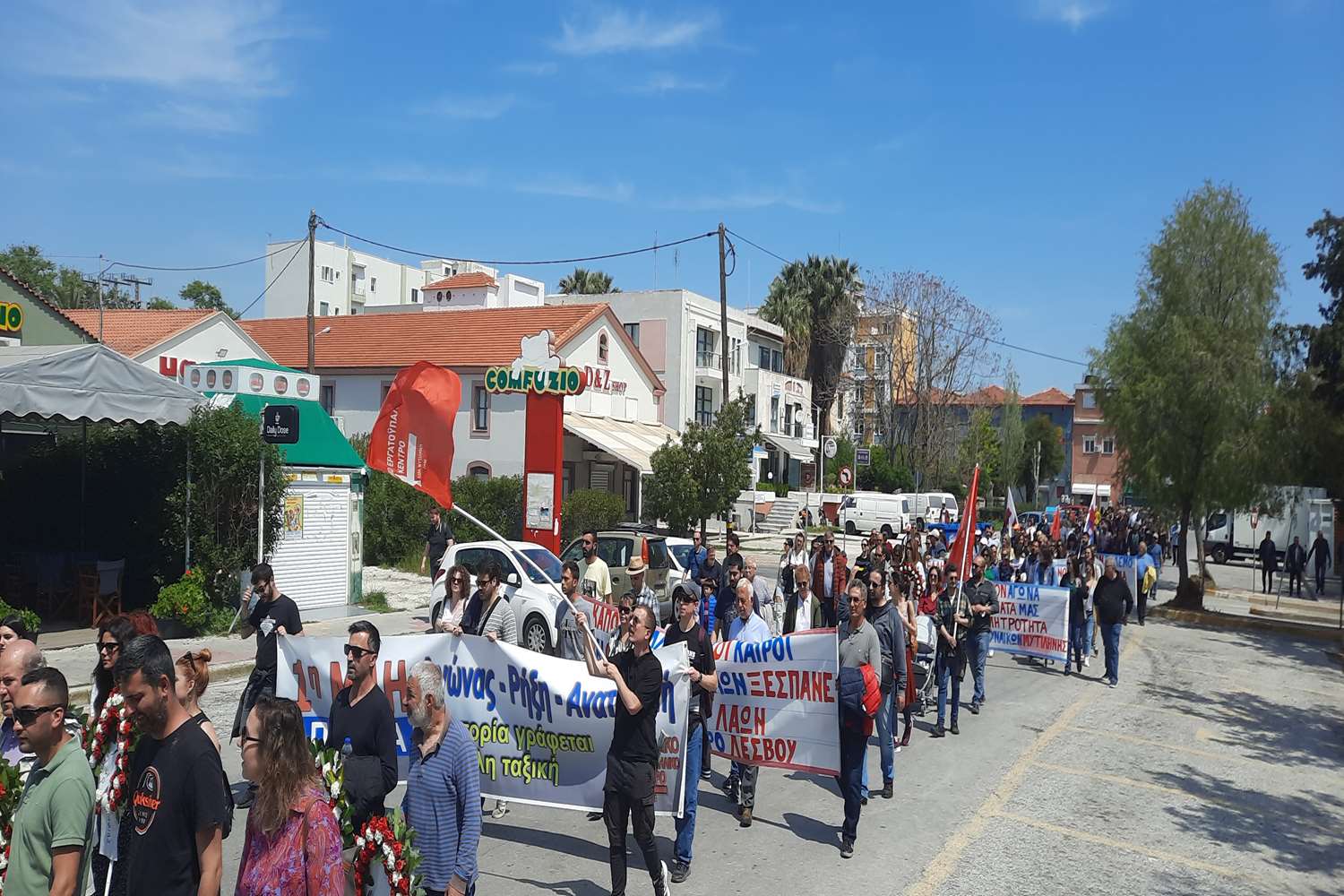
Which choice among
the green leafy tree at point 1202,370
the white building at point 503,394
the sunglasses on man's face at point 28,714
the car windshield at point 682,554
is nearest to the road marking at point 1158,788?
the sunglasses on man's face at point 28,714

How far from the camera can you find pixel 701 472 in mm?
28844

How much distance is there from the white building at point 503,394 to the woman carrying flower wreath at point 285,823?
30.4 meters

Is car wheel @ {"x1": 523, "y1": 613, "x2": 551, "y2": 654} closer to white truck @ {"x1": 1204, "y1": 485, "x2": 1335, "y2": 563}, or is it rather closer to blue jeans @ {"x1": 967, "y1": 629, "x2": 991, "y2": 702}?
blue jeans @ {"x1": 967, "y1": 629, "x2": 991, "y2": 702}

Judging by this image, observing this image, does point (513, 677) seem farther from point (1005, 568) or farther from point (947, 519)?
point (947, 519)

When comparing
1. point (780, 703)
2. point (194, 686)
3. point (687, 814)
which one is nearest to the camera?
point (194, 686)

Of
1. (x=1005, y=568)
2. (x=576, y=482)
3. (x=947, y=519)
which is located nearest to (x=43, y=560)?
(x=1005, y=568)

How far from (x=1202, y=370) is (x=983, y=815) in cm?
1871

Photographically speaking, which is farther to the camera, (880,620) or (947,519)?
(947,519)

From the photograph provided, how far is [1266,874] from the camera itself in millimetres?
7453

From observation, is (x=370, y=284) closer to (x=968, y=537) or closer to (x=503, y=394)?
(x=503, y=394)

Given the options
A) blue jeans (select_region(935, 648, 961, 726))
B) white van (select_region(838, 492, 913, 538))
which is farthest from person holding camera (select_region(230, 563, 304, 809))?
white van (select_region(838, 492, 913, 538))

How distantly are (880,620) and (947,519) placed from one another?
36.8 meters

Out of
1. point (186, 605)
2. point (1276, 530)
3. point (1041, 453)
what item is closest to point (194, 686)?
point (186, 605)

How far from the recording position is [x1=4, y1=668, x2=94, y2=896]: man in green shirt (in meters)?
3.70
